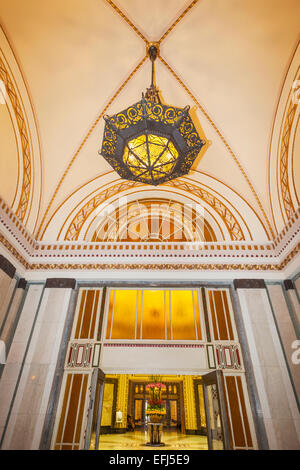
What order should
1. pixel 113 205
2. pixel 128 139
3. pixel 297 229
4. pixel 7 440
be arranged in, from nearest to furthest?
1. pixel 128 139
2. pixel 7 440
3. pixel 297 229
4. pixel 113 205

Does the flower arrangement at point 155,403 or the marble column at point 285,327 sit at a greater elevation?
the marble column at point 285,327

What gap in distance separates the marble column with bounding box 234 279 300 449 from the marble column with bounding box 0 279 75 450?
13.4 feet

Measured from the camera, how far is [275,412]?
4.40 metres

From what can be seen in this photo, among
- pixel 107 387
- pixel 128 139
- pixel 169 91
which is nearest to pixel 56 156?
pixel 169 91

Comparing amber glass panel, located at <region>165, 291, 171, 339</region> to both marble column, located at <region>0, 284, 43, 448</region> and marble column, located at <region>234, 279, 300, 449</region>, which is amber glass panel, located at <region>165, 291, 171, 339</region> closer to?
marble column, located at <region>234, 279, 300, 449</region>

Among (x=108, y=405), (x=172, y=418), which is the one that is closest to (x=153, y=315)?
(x=108, y=405)

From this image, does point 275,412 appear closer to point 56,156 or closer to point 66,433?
point 66,433

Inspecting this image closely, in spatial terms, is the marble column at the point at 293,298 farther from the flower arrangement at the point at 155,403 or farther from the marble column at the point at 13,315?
the marble column at the point at 13,315

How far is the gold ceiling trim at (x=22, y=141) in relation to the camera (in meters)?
4.68

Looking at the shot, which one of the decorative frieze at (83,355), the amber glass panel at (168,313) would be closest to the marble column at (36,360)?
the decorative frieze at (83,355)

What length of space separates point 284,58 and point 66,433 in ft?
26.8

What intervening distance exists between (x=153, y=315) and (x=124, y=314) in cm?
70

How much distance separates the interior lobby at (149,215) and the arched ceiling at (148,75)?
27mm

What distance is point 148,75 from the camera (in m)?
5.31
